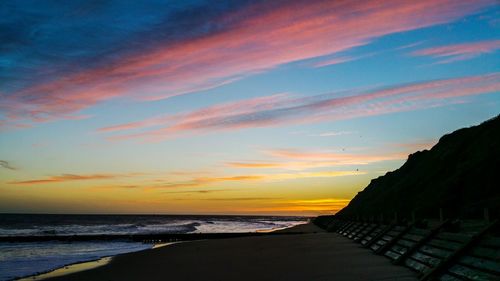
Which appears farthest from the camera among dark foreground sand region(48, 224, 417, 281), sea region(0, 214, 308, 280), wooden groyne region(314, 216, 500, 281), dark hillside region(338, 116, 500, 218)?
dark hillside region(338, 116, 500, 218)

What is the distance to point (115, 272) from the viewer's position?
64.4 ft

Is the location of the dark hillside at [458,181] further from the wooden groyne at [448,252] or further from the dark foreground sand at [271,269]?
the dark foreground sand at [271,269]

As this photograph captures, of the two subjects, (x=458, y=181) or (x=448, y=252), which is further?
(x=458, y=181)

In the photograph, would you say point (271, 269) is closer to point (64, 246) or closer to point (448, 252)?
point (448, 252)

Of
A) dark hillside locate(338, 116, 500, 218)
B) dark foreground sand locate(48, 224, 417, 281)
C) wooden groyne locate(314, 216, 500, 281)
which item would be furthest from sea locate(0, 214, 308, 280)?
dark hillside locate(338, 116, 500, 218)

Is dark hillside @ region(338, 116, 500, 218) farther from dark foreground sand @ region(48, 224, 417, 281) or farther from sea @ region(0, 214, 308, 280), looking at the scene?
sea @ region(0, 214, 308, 280)

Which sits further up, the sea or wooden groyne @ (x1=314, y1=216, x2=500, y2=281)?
wooden groyne @ (x1=314, y1=216, x2=500, y2=281)

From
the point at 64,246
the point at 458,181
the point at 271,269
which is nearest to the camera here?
the point at 271,269

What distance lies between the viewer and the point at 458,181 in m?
38.6

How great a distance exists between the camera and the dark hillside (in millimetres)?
34656

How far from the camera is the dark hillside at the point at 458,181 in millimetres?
34656

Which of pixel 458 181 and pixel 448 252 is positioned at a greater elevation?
pixel 458 181

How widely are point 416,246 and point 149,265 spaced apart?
517 inches

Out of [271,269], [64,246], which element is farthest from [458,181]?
[64,246]
